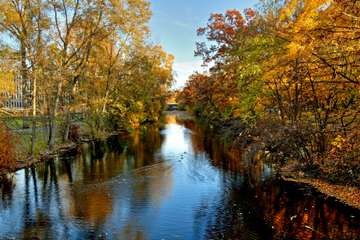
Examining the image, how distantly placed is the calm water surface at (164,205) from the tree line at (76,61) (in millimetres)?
4832

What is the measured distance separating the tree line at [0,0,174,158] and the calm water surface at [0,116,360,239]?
483cm

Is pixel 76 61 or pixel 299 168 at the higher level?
pixel 76 61

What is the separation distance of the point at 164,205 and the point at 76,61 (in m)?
15.7

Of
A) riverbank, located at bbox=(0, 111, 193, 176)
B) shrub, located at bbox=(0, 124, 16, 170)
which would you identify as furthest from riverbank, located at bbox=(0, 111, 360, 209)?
shrub, located at bbox=(0, 124, 16, 170)

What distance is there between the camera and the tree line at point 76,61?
494 inches

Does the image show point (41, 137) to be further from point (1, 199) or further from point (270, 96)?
point (270, 96)

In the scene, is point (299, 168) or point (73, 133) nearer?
point (299, 168)

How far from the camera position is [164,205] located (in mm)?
7582

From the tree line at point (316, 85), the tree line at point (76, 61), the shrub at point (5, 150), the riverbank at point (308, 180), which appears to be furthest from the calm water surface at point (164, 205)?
the tree line at point (76, 61)

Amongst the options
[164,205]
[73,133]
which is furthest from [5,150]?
[73,133]

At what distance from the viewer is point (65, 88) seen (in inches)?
669

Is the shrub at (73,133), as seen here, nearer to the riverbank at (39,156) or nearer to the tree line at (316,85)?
the riverbank at (39,156)

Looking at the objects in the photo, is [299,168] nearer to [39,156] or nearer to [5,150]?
[5,150]

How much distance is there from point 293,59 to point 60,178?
11.2m
